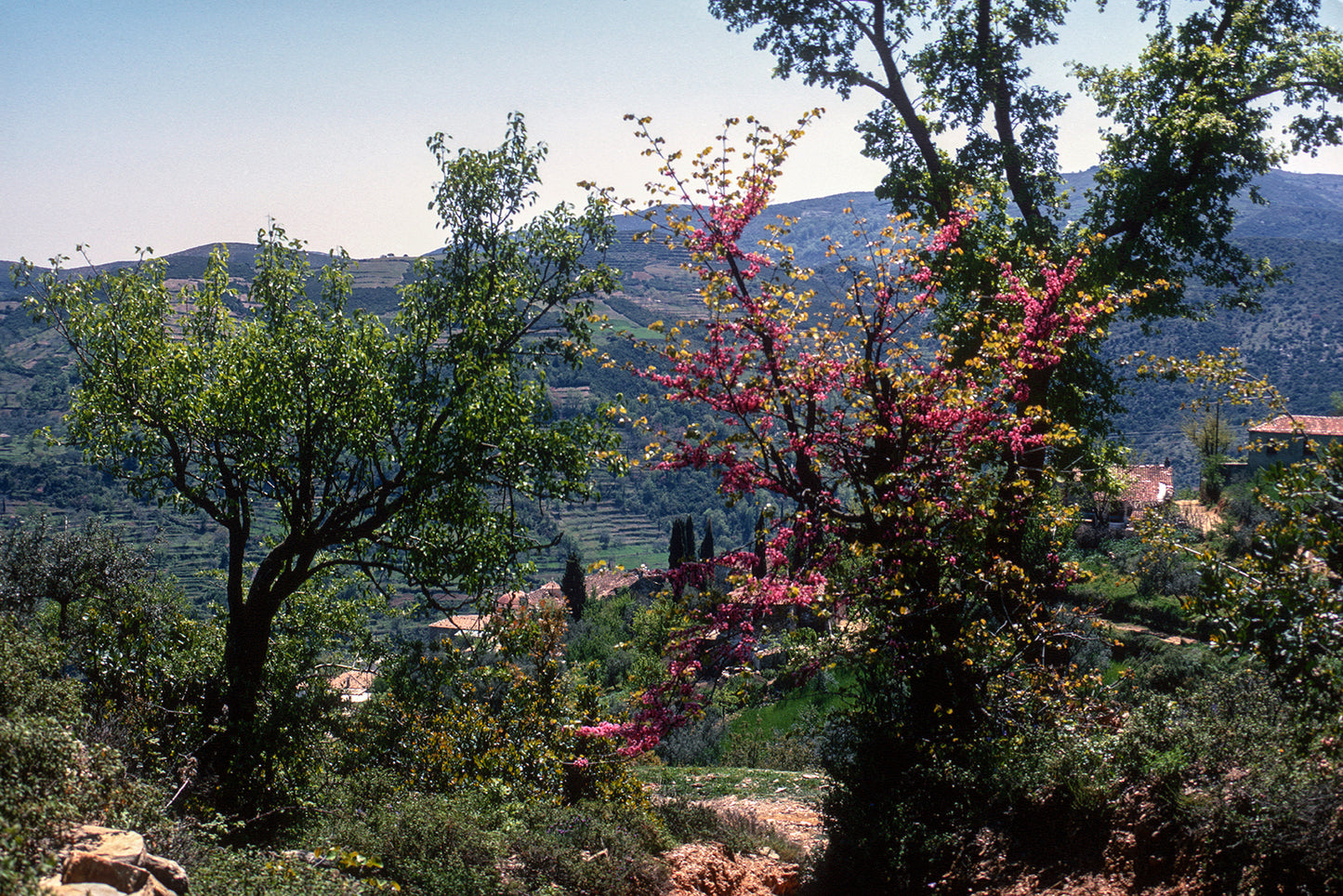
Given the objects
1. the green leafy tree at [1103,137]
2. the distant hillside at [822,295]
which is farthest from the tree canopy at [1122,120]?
the distant hillside at [822,295]

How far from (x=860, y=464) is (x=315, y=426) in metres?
5.71

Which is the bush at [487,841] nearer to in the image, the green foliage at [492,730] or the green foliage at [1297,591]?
the green foliage at [492,730]

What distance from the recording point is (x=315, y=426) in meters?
9.22

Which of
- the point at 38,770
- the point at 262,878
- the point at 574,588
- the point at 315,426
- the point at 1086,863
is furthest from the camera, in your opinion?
the point at 574,588

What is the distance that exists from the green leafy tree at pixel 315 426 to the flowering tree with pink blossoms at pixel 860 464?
91.3 inches

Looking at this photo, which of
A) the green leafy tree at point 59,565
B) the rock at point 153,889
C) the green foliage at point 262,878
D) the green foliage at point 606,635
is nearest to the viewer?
the rock at point 153,889

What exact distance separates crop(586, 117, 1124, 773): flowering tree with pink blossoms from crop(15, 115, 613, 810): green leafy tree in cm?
232

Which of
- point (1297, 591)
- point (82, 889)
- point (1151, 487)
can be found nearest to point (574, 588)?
point (1151, 487)

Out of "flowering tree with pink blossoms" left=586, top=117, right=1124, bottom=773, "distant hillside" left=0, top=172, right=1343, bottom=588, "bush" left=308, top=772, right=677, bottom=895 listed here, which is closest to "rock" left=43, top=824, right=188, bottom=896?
"bush" left=308, top=772, right=677, bottom=895

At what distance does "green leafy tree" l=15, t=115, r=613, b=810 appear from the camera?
29.2ft

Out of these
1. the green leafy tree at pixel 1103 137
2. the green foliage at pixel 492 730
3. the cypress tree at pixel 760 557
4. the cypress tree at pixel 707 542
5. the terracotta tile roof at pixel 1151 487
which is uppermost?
the green leafy tree at pixel 1103 137

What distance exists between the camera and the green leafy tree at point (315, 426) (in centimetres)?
889

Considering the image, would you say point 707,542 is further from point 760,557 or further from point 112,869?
point 112,869

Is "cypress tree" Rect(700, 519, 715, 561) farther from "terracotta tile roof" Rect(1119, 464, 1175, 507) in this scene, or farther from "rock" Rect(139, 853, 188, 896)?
"rock" Rect(139, 853, 188, 896)
